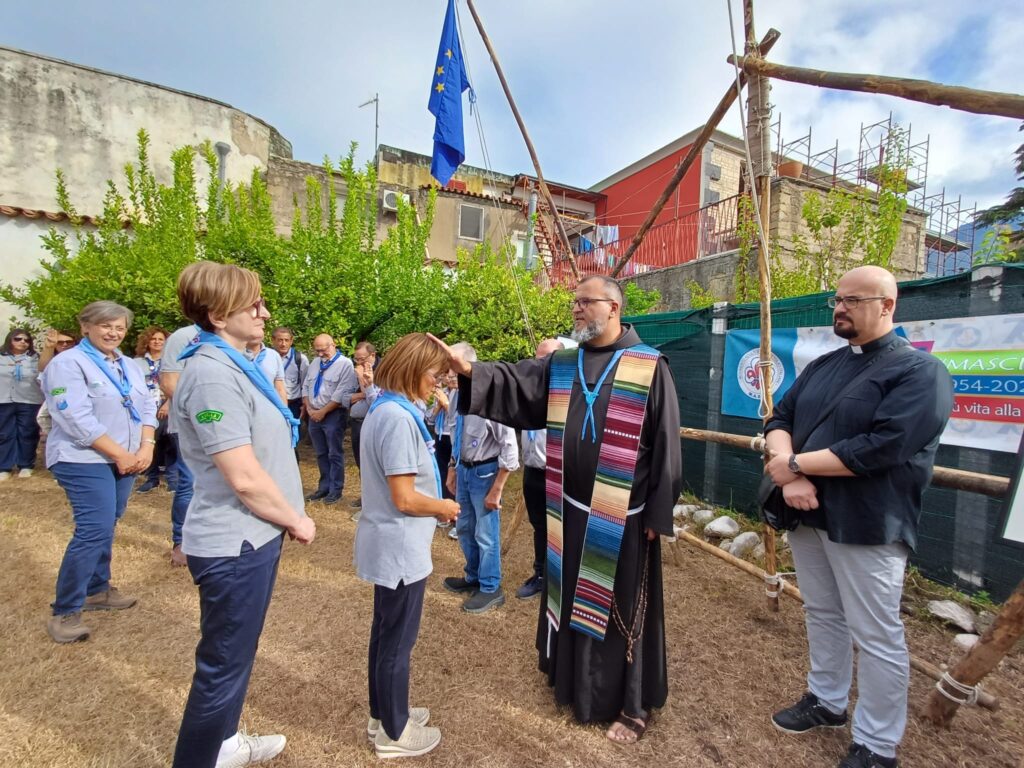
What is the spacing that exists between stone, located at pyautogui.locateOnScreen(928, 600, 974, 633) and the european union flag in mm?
5563

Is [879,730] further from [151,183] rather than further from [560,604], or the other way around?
[151,183]

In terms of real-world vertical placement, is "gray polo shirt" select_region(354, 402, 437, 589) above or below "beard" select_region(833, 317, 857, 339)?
below

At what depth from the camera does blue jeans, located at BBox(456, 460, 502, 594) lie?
3488 millimetres

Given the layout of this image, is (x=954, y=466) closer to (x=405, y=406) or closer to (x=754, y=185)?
(x=754, y=185)

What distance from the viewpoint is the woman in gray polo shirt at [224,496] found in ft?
5.37

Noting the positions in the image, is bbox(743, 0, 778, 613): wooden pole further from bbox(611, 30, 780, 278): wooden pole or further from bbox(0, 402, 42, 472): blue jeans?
bbox(0, 402, 42, 472): blue jeans

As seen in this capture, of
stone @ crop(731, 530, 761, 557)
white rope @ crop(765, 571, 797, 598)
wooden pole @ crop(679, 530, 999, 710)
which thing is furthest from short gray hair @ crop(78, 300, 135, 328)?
stone @ crop(731, 530, 761, 557)

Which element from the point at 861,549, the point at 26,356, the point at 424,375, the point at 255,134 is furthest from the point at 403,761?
the point at 255,134

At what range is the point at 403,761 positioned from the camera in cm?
218

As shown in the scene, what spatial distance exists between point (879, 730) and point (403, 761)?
1.96m

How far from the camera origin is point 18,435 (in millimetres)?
6504

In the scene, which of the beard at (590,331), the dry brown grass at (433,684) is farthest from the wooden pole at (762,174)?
the beard at (590,331)

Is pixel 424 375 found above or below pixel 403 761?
above

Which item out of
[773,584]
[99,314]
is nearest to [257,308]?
[99,314]
